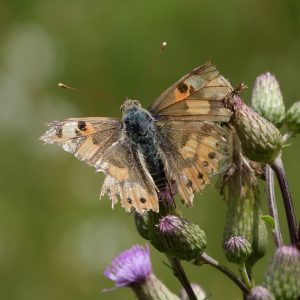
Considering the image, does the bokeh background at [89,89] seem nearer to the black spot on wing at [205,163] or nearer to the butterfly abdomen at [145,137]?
the butterfly abdomen at [145,137]

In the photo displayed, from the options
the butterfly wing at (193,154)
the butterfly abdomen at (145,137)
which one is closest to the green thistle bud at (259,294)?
the butterfly wing at (193,154)

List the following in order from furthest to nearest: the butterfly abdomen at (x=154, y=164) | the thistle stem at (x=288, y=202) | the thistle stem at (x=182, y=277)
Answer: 1. the butterfly abdomen at (x=154, y=164)
2. the thistle stem at (x=182, y=277)
3. the thistle stem at (x=288, y=202)

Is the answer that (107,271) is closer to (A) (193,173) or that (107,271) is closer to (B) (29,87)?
(A) (193,173)

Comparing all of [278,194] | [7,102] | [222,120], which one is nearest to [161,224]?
[222,120]

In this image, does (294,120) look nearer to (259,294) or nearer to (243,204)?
(243,204)

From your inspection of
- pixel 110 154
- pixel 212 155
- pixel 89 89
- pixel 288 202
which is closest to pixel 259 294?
pixel 288 202

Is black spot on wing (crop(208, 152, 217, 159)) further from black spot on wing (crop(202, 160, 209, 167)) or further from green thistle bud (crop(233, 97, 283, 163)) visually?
green thistle bud (crop(233, 97, 283, 163))
